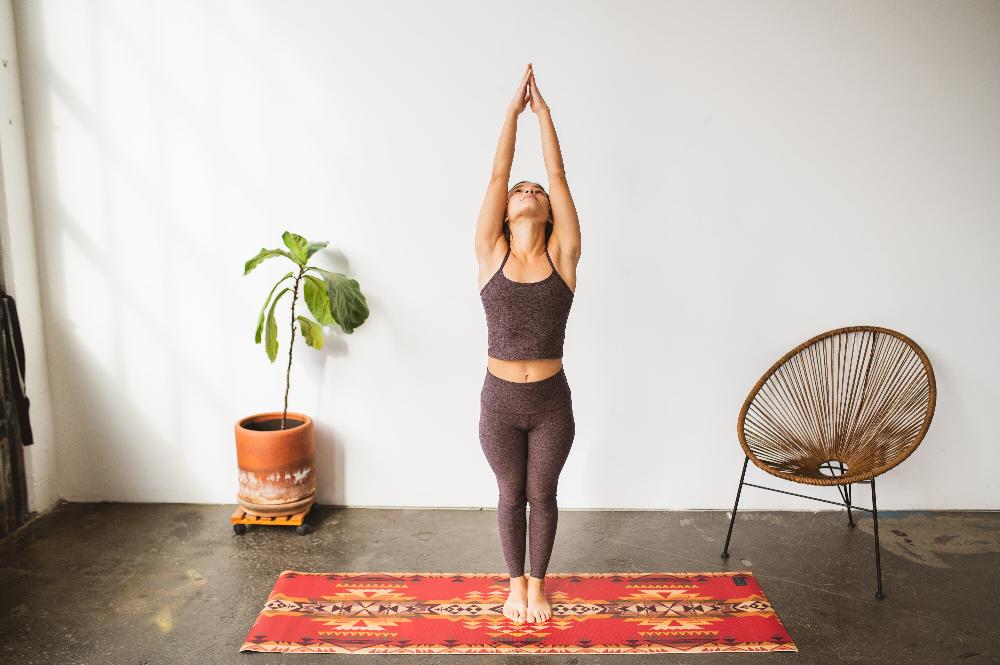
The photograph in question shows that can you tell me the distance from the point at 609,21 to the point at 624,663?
2.62 metres

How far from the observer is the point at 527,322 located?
2275 millimetres

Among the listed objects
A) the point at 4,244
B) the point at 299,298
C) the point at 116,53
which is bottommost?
the point at 299,298

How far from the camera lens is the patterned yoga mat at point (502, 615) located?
2.29 metres

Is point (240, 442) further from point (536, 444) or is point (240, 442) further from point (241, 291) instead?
point (536, 444)

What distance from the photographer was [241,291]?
3279 mm

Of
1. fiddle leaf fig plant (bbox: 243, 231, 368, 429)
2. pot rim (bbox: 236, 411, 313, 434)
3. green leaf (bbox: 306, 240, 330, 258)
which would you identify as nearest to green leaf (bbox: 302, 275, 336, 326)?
fiddle leaf fig plant (bbox: 243, 231, 368, 429)

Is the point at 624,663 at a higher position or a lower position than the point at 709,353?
lower

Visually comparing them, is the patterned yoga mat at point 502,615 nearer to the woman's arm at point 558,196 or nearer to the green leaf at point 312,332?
the green leaf at point 312,332

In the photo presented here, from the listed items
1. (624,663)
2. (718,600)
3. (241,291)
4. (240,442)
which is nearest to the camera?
(624,663)

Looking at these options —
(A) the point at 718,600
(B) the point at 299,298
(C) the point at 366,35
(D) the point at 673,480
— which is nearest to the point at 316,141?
(C) the point at 366,35

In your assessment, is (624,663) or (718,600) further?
(718,600)

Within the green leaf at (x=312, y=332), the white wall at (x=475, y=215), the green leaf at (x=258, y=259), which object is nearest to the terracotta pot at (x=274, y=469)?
the white wall at (x=475, y=215)

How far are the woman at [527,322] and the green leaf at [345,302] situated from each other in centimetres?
90

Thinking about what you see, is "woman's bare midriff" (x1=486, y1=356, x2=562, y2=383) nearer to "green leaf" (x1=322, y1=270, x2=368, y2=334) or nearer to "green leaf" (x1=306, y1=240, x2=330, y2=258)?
"green leaf" (x1=322, y1=270, x2=368, y2=334)
